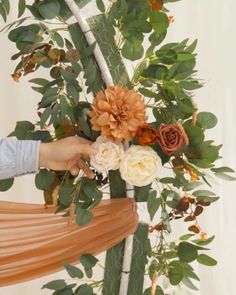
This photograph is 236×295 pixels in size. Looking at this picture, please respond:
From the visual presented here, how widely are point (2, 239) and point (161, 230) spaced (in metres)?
0.35

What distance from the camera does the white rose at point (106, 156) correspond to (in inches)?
37.9

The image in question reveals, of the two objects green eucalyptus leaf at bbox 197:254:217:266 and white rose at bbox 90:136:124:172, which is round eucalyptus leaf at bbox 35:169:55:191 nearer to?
white rose at bbox 90:136:124:172

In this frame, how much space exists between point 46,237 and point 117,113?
0.33 m

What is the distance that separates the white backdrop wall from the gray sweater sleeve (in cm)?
65

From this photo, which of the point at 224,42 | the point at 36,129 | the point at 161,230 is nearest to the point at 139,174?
the point at 161,230

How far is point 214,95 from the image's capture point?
156 centimetres

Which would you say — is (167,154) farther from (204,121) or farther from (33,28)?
(33,28)

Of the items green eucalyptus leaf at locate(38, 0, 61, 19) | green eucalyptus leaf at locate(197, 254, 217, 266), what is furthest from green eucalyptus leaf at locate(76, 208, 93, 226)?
green eucalyptus leaf at locate(38, 0, 61, 19)

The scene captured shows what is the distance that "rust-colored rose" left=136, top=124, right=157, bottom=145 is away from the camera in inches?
38.8

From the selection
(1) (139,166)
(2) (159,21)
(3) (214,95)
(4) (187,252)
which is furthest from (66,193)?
(3) (214,95)

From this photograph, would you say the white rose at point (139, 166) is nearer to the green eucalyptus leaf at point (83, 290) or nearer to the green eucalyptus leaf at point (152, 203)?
the green eucalyptus leaf at point (152, 203)

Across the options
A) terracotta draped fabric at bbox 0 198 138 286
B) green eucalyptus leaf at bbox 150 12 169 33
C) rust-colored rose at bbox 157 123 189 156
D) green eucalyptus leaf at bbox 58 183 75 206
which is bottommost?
terracotta draped fabric at bbox 0 198 138 286

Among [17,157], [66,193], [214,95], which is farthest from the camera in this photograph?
[214,95]

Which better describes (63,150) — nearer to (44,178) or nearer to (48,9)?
(44,178)
